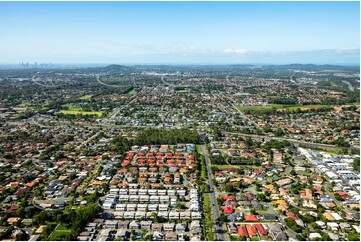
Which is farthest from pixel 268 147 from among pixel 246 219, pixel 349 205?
pixel 246 219

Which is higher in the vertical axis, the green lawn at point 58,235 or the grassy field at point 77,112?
the grassy field at point 77,112

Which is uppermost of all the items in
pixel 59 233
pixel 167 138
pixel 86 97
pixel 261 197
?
pixel 86 97

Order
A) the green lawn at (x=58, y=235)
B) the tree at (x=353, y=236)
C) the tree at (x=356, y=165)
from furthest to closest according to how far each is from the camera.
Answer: the tree at (x=356, y=165) < the green lawn at (x=58, y=235) < the tree at (x=353, y=236)

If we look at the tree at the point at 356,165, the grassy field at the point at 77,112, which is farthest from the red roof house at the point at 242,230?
the grassy field at the point at 77,112

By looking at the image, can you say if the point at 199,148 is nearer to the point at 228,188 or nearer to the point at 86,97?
the point at 228,188

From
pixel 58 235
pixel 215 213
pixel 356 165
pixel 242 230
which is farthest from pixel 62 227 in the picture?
pixel 356 165

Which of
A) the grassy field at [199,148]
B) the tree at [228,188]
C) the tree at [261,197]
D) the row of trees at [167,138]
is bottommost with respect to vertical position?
the tree at [261,197]

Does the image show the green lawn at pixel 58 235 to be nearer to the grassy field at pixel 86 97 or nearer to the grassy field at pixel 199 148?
the grassy field at pixel 199 148

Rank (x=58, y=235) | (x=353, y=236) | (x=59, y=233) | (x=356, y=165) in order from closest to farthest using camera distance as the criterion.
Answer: (x=353, y=236), (x=58, y=235), (x=59, y=233), (x=356, y=165)

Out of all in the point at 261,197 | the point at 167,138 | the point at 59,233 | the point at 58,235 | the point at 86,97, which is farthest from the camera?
the point at 86,97

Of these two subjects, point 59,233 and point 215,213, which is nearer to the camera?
point 59,233

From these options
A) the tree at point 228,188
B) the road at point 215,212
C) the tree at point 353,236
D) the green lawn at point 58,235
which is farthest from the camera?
the tree at point 228,188
